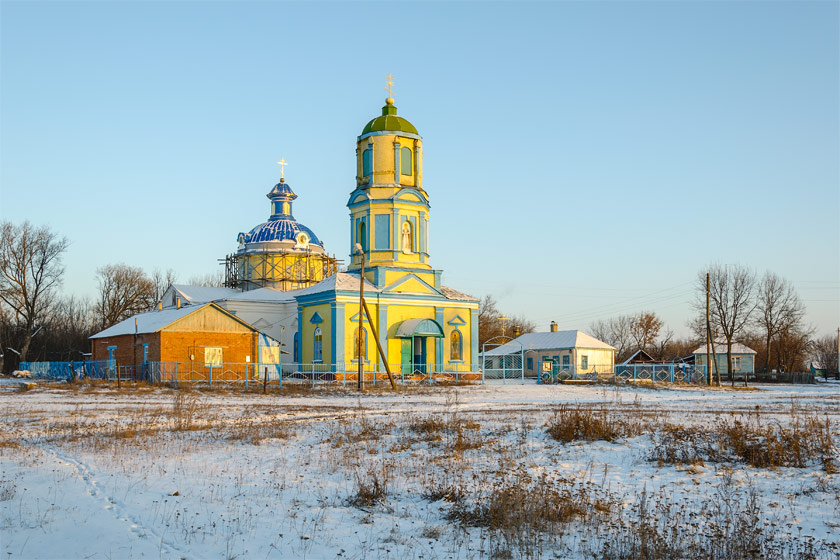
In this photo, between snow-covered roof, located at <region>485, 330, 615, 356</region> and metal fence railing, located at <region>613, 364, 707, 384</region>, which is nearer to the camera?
metal fence railing, located at <region>613, 364, 707, 384</region>

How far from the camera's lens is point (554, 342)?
57.3m

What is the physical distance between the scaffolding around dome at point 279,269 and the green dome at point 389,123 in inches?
437

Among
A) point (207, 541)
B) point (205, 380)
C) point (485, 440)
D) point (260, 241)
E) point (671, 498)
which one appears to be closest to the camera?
point (207, 541)

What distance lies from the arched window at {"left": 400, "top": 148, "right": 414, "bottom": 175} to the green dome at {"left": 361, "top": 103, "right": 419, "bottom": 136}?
1110mm

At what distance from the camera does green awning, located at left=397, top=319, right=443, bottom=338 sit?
43094 millimetres

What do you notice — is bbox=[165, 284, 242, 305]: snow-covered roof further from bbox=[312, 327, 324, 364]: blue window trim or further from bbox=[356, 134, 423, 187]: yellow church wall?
bbox=[356, 134, 423, 187]: yellow church wall

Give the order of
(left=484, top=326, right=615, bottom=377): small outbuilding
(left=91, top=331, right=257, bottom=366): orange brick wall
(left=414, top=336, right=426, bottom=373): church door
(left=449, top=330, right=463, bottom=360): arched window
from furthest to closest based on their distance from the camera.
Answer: (left=484, top=326, right=615, bottom=377): small outbuilding
(left=449, top=330, right=463, bottom=360): arched window
(left=414, top=336, right=426, bottom=373): church door
(left=91, top=331, right=257, bottom=366): orange brick wall

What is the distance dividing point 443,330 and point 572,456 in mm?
32030

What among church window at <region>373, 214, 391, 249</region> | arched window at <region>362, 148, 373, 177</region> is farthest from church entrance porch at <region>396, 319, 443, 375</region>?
arched window at <region>362, 148, 373, 177</region>

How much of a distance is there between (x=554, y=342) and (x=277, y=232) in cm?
2048

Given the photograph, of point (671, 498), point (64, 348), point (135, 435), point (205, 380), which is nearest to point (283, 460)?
point (135, 435)

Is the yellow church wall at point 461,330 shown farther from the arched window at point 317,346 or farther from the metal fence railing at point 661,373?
the metal fence railing at point 661,373

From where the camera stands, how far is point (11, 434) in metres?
16.3

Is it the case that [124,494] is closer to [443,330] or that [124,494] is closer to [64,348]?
[443,330]
